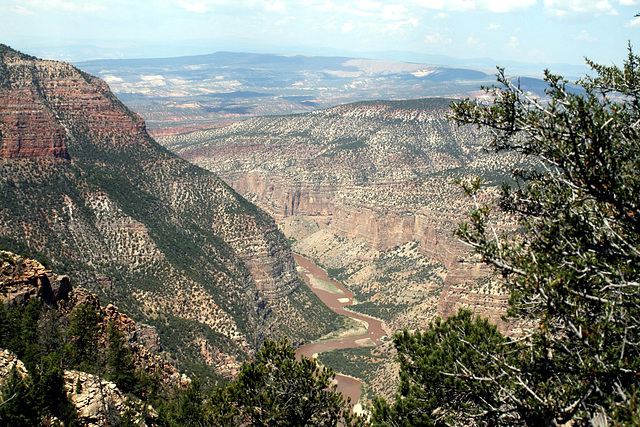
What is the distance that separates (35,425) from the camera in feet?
67.3

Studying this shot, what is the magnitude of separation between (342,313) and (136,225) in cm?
3607

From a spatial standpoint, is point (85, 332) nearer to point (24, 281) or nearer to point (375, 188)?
point (24, 281)

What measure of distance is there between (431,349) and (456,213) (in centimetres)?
7319

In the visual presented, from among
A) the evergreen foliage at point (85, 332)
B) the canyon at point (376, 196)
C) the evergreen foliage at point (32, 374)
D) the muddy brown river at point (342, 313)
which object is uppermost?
the evergreen foliage at point (32, 374)

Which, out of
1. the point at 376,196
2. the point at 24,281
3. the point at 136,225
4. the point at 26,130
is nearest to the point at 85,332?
the point at 24,281

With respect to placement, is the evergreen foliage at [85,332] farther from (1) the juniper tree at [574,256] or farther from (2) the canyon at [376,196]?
(2) the canyon at [376,196]

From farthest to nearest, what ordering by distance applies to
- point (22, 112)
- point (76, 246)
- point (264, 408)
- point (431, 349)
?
point (22, 112)
point (76, 246)
point (431, 349)
point (264, 408)

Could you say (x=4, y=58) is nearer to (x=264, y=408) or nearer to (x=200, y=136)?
(x=264, y=408)

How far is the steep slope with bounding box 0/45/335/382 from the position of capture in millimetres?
57000

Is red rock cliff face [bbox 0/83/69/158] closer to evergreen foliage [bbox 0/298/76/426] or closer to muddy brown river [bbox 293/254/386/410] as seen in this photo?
muddy brown river [bbox 293/254/386/410]

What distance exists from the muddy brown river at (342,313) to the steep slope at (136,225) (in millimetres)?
3791

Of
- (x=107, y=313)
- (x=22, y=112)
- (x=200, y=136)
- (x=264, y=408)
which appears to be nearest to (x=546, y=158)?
(x=264, y=408)

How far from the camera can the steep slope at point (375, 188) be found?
8912cm

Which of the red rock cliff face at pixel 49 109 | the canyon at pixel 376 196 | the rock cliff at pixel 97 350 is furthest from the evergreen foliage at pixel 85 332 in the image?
the red rock cliff face at pixel 49 109
